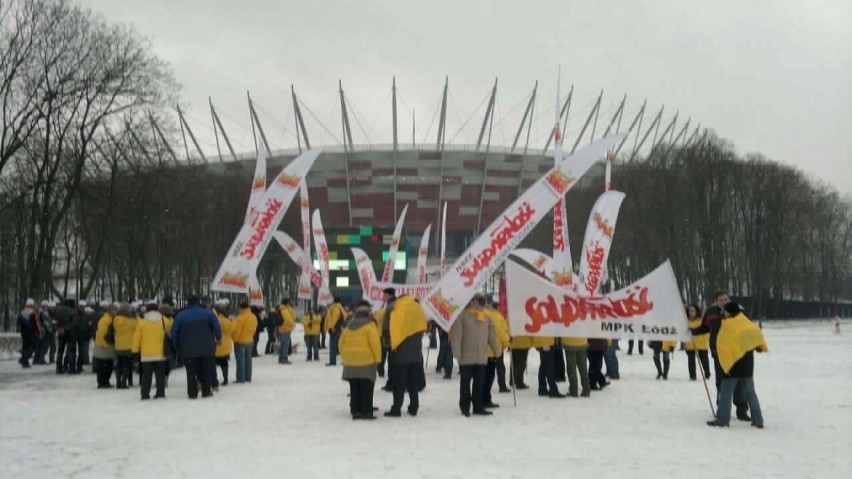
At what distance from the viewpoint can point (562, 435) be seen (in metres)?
10.0

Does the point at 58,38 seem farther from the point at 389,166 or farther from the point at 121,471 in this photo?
the point at 389,166

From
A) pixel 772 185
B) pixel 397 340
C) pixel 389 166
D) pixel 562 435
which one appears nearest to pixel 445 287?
pixel 397 340

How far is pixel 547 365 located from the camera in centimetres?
Answer: 1396

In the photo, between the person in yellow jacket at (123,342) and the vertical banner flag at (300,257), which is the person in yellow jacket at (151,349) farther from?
the vertical banner flag at (300,257)

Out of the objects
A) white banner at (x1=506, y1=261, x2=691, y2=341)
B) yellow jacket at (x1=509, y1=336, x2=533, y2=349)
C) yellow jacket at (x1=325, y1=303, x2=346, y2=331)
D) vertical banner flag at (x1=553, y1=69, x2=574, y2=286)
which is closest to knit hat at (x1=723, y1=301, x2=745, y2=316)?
white banner at (x1=506, y1=261, x2=691, y2=341)

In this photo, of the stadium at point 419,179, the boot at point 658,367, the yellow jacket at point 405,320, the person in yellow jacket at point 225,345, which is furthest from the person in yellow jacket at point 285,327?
the stadium at point 419,179

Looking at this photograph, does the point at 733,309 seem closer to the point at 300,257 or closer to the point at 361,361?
the point at 361,361

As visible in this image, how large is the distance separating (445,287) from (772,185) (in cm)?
4792

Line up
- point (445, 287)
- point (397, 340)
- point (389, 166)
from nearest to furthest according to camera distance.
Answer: point (397, 340) < point (445, 287) < point (389, 166)

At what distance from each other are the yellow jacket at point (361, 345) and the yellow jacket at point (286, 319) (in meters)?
9.80

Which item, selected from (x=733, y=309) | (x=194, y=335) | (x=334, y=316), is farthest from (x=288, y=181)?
(x=733, y=309)

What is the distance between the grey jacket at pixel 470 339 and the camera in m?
11.8

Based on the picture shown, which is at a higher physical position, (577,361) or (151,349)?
(151,349)

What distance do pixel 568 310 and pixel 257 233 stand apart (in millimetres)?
7506
